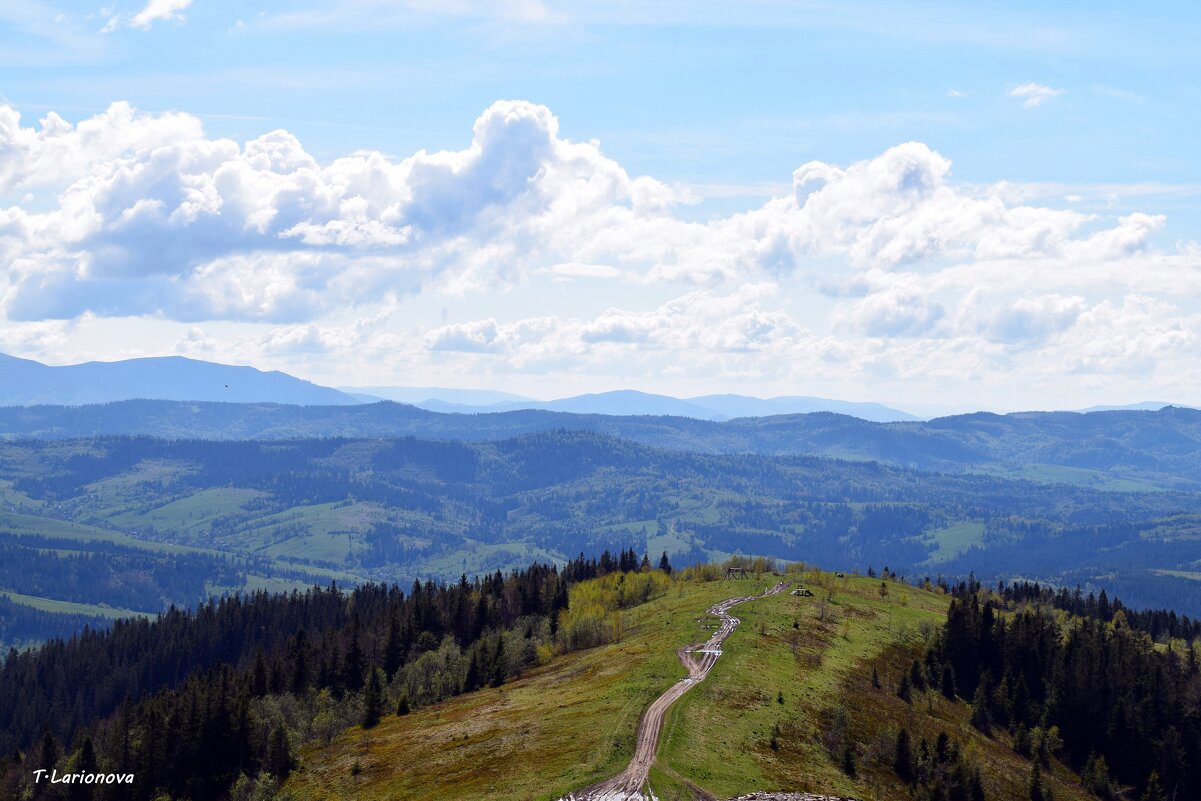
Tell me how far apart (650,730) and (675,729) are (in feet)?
8.44

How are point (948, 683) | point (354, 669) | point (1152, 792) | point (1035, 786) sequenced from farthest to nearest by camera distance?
point (354, 669)
point (948, 683)
point (1152, 792)
point (1035, 786)

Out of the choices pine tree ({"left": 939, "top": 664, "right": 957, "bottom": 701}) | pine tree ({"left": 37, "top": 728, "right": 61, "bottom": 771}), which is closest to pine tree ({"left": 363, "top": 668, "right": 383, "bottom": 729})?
pine tree ({"left": 37, "top": 728, "right": 61, "bottom": 771})

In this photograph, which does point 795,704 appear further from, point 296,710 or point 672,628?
point 296,710

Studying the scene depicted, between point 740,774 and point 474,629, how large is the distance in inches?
4124

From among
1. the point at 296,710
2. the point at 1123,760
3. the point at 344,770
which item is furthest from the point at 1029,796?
the point at 296,710

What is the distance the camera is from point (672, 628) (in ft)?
504

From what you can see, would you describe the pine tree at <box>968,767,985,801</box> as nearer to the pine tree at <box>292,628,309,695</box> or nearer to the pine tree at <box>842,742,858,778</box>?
the pine tree at <box>842,742,858,778</box>

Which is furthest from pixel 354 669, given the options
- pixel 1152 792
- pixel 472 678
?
pixel 1152 792

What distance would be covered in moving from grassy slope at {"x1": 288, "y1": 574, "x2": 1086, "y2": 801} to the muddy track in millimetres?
1226

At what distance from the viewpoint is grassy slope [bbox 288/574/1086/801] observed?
8594 centimetres

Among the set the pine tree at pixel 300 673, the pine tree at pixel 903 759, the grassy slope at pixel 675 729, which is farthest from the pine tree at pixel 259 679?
the pine tree at pixel 903 759

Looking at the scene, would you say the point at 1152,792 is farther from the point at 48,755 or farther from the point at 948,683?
the point at 48,755

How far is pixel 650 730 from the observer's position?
9338 cm

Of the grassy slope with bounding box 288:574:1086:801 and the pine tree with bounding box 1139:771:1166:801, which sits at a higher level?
the grassy slope with bounding box 288:574:1086:801
